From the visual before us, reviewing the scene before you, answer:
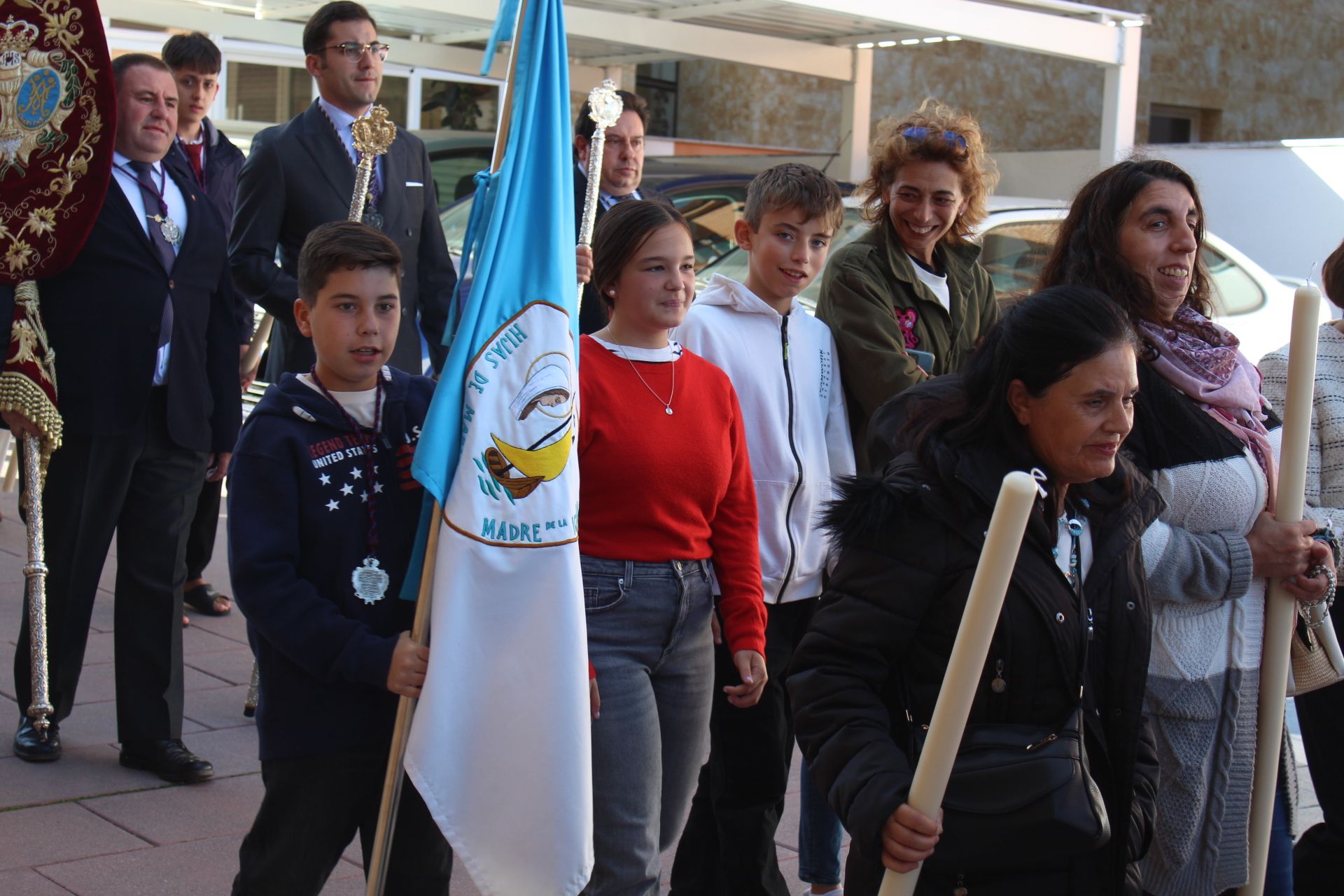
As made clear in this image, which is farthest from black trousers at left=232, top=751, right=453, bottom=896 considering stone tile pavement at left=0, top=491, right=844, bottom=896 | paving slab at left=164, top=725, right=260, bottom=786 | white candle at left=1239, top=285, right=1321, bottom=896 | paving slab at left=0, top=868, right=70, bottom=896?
paving slab at left=164, top=725, right=260, bottom=786

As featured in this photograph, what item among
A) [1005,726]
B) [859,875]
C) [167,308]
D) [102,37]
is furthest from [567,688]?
[102,37]

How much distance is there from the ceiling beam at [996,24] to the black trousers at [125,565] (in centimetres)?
731

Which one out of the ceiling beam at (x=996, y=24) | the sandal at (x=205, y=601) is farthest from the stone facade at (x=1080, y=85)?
the sandal at (x=205, y=601)

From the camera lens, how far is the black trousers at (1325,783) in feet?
12.2

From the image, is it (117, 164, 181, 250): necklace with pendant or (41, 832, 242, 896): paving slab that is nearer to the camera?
(41, 832, 242, 896): paving slab

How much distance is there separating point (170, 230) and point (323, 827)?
7.92ft

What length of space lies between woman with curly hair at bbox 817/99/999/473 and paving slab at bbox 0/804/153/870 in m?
2.15

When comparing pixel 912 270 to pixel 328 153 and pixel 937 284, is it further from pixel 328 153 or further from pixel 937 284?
pixel 328 153

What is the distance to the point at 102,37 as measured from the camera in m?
4.48

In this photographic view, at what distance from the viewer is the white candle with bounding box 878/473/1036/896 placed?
1.98 m

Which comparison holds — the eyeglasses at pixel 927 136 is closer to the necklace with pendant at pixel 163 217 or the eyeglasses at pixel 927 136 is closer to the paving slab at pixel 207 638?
the necklace with pendant at pixel 163 217

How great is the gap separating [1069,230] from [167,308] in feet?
8.80

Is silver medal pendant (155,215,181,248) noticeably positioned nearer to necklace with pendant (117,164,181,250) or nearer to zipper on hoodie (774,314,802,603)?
necklace with pendant (117,164,181,250)

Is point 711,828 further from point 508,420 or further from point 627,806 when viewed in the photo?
point 508,420
